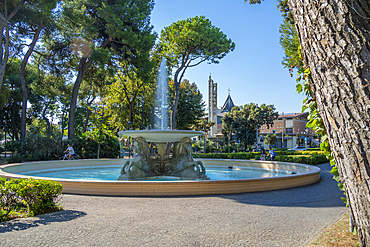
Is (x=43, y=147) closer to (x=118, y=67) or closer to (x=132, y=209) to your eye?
(x=118, y=67)

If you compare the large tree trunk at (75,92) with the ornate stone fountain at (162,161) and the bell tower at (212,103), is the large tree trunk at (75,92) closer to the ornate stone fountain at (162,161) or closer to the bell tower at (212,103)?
the ornate stone fountain at (162,161)

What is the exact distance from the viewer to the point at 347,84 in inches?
67.4

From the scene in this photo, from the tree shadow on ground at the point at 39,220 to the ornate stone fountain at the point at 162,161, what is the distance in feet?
14.3

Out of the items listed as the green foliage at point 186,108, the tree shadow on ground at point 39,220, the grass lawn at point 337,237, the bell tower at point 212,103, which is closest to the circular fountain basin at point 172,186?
the tree shadow on ground at point 39,220

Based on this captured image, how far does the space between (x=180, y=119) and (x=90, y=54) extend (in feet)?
43.3

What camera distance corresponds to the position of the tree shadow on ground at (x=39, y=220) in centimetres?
423

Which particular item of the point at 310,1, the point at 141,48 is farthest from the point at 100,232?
the point at 141,48

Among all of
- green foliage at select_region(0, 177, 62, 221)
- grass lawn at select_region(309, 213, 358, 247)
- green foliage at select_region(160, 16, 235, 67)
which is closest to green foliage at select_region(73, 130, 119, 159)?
green foliage at select_region(160, 16, 235, 67)

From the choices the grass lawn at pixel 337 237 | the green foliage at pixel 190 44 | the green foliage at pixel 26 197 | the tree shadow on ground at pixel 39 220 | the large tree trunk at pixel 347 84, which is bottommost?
the tree shadow on ground at pixel 39 220

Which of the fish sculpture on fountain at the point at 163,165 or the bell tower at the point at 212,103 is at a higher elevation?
the bell tower at the point at 212,103

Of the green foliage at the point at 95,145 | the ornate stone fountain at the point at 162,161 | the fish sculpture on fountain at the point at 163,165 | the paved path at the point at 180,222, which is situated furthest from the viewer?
the green foliage at the point at 95,145

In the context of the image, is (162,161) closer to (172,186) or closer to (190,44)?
(172,186)

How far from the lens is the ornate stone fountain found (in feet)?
31.5

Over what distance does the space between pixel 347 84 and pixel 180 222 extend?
142 inches
